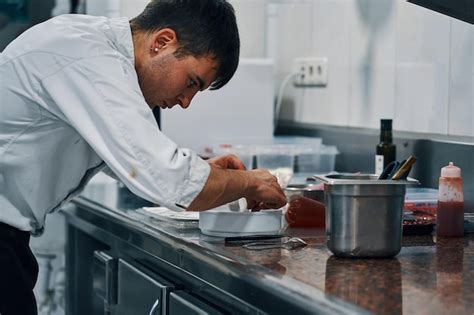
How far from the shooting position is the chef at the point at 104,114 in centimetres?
157

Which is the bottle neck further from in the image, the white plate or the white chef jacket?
the white chef jacket

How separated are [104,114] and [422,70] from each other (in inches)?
49.1

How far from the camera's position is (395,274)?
146cm

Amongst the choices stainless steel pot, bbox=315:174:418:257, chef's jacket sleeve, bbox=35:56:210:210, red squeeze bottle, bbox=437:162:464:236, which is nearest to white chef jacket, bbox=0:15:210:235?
chef's jacket sleeve, bbox=35:56:210:210

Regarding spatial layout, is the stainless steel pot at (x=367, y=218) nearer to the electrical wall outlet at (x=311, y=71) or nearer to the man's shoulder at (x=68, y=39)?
the man's shoulder at (x=68, y=39)

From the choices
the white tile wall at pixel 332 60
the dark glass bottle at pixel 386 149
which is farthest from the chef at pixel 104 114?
the white tile wall at pixel 332 60

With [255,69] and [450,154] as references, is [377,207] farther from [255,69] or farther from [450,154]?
[255,69]

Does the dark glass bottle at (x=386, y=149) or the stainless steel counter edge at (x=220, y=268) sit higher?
the dark glass bottle at (x=386, y=149)

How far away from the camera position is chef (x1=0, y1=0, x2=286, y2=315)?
1.57 metres

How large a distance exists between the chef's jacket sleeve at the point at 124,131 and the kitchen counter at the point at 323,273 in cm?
15

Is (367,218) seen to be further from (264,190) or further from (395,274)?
(264,190)

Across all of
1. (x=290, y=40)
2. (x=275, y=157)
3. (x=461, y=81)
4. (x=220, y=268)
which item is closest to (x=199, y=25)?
(x=220, y=268)

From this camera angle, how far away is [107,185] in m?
2.98

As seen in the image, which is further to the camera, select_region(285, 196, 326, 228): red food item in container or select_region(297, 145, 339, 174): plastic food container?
select_region(297, 145, 339, 174): plastic food container
